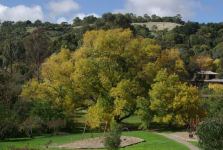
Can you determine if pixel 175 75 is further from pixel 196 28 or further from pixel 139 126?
pixel 196 28

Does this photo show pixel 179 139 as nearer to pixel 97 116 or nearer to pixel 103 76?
pixel 97 116

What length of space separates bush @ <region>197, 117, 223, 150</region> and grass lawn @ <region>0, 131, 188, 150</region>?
12.8 meters

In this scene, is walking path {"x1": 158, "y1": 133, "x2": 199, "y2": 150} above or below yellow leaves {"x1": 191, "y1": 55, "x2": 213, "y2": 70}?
below

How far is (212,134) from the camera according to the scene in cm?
2570

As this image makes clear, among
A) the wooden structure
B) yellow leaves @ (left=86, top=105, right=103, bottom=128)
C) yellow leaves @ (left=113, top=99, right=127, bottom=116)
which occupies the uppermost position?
the wooden structure

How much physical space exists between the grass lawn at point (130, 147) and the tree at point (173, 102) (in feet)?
10.8

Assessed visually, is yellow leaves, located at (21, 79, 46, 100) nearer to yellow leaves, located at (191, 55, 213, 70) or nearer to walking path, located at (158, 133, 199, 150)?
walking path, located at (158, 133, 199, 150)

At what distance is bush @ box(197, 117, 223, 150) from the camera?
2555cm

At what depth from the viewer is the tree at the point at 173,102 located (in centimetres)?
5203

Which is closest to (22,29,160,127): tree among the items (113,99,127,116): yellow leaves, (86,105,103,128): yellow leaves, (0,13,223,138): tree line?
(0,13,223,138): tree line

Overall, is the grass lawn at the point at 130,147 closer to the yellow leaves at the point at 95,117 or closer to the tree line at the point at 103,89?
the yellow leaves at the point at 95,117

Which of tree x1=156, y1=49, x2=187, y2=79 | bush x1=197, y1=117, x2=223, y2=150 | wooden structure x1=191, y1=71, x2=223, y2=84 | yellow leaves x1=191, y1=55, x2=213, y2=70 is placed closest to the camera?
bush x1=197, y1=117, x2=223, y2=150

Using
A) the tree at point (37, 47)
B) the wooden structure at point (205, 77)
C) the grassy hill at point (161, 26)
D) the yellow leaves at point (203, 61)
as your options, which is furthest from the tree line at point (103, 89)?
the grassy hill at point (161, 26)

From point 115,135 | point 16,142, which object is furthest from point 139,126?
point 115,135
